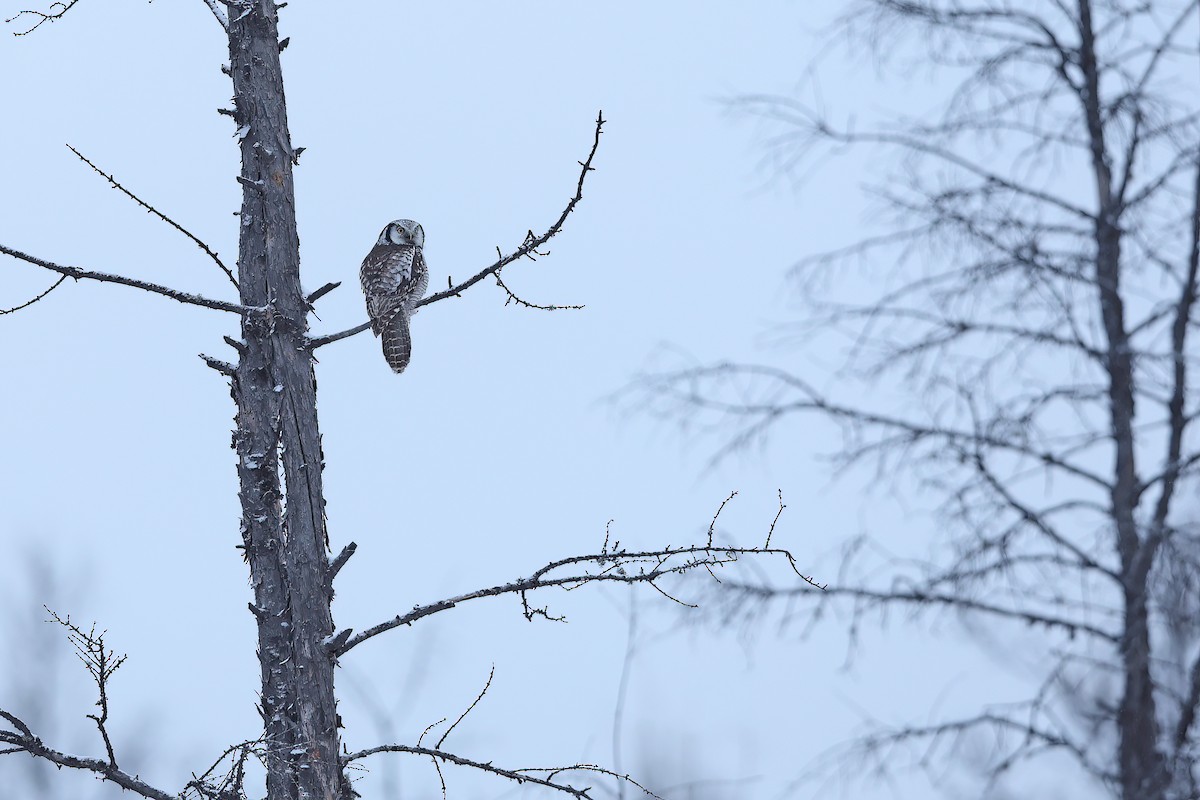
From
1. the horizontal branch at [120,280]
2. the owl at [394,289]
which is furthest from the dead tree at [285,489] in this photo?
the owl at [394,289]

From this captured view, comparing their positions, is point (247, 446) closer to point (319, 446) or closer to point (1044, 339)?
point (319, 446)

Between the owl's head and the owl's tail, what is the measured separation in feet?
3.33

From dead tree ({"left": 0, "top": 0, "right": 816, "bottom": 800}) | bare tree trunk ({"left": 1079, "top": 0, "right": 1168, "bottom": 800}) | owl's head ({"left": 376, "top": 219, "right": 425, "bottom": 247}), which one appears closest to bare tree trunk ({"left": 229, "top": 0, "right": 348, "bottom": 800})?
dead tree ({"left": 0, "top": 0, "right": 816, "bottom": 800})

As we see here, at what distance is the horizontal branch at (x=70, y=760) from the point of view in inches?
144

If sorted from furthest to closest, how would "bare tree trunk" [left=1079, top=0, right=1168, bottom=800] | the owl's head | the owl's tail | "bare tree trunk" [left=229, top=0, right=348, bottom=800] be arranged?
the owl's head
the owl's tail
"bare tree trunk" [left=1079, top=0, right=1168, bottom=800]
"bare tree trunk" [left=229, top=0, right=348, bottom=800]

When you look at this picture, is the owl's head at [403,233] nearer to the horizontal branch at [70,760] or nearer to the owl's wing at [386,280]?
the owl's wing at [386,280]

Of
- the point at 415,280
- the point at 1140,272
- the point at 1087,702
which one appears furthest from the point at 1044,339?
the point at 415,280

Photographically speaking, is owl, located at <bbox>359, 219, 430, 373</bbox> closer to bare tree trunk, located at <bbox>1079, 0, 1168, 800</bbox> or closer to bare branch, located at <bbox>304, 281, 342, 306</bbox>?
bare branch, located at <bbox>304, 281, 342, 306</bbox>

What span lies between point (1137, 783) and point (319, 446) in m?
3.67

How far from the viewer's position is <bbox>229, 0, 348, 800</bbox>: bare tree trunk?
4.14 metres

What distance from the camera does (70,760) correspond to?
379cm

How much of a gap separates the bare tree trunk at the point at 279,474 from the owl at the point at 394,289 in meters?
1.84

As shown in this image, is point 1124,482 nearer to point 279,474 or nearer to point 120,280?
point 279,474

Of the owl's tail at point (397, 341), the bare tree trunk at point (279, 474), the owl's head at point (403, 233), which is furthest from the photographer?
the owl's head at point (403, 233)
